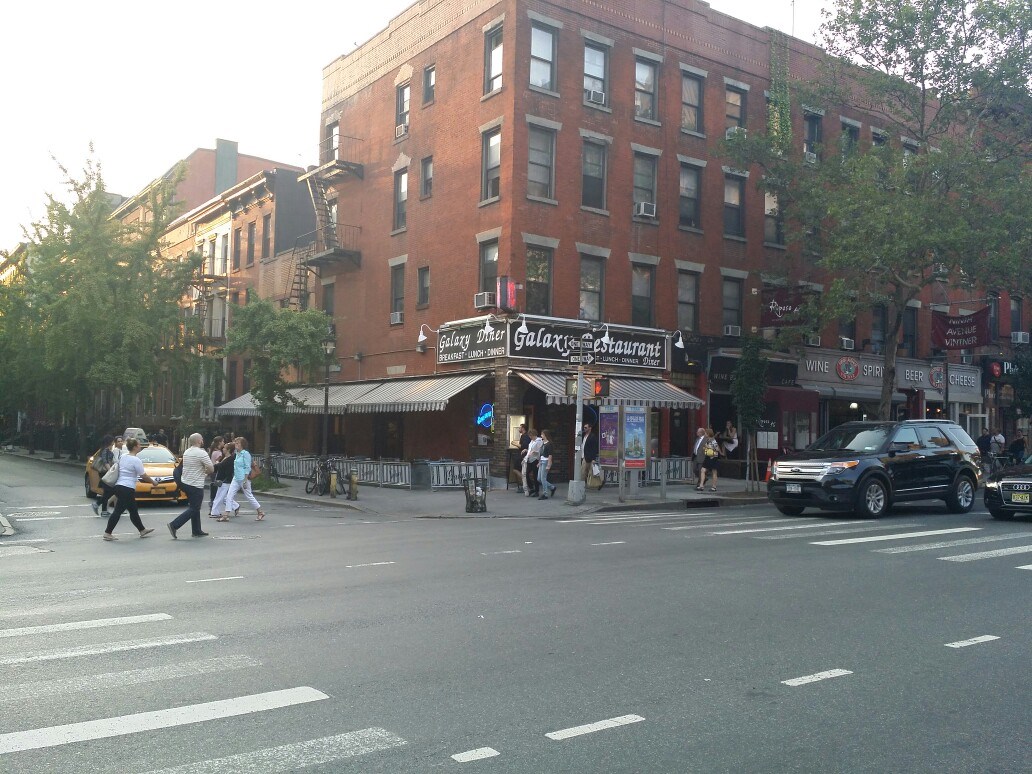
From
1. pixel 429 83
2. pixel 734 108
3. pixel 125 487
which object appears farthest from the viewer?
pixel 734 108

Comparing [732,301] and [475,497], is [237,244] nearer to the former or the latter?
[732,301]

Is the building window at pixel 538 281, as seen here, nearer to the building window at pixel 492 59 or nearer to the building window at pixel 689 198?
the building window at pixel 492 59

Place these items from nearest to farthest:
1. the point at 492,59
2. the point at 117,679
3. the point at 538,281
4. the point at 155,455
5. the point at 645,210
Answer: the point at 117,679 → the point at 155,455 → the point at 538,281 → the point at 492,59 → the point at 645,210

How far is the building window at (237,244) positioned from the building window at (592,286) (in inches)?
894

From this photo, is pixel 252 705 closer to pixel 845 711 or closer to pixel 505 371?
pixel 845 711

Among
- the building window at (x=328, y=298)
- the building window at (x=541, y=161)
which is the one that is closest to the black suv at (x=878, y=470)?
the building window at (x=541, y=161)

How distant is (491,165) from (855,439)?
46.6 feet

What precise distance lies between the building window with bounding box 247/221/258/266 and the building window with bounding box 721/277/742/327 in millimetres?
22755

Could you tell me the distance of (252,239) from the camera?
43281mm

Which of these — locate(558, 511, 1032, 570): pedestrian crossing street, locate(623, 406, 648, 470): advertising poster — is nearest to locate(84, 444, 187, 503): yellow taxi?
locate(558, 511, 1032, 570): pedestrian crossing street

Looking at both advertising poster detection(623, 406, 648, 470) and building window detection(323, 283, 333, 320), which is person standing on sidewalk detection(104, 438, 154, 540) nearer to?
advertising poster detection(623, 406, 648, 470)

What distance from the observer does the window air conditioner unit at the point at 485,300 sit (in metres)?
26.4

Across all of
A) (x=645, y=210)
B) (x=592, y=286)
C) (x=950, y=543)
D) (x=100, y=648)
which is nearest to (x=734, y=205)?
(x=645, y=210)

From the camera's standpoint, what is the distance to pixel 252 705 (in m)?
5.44
